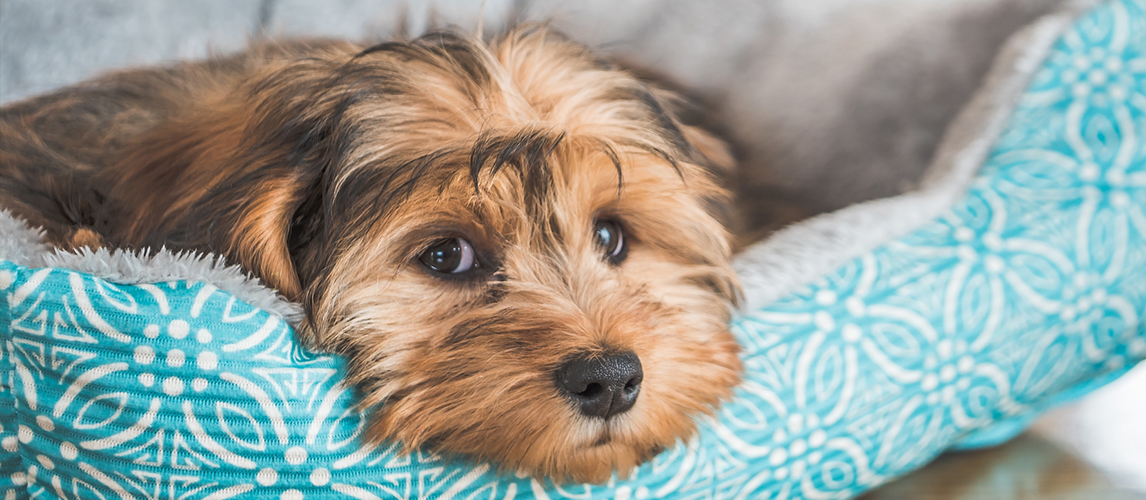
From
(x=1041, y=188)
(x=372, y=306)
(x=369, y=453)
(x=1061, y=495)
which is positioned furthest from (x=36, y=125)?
(x=1061, y=495)

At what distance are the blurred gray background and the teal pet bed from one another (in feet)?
0.67

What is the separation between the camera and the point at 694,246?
2.02 meters

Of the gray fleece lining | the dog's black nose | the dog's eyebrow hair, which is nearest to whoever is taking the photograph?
the dog's black nose

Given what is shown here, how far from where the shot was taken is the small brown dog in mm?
1510

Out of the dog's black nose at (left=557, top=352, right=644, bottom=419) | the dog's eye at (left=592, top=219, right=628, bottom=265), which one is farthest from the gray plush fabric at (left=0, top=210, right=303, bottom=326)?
the dog's eye at (left=592, top=219, right=628, bottom=265)

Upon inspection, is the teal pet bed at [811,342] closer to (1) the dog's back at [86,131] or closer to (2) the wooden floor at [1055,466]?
(2) the wooden floor at [1055,466]

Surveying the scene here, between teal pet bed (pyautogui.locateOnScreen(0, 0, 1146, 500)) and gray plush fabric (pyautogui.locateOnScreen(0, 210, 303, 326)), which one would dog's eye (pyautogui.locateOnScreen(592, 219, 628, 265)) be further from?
gray plush fabric (pyautogui.locateOnScreen(0, 210, 303, 326))

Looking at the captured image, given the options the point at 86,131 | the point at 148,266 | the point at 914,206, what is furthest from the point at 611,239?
the point at 86,131

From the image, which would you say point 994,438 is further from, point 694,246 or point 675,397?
point 675,397

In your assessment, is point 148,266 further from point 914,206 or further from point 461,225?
point 914,206

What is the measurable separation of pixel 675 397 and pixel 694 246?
20.4 inches

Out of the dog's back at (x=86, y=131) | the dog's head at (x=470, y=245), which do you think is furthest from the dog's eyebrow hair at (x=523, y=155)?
the dog's back at (x=86, y=131)

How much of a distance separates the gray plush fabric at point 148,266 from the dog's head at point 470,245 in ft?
0.26

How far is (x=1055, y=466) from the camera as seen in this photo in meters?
2.43
